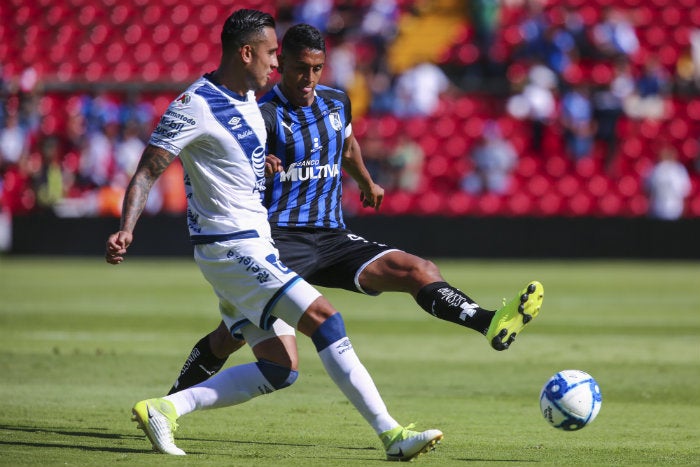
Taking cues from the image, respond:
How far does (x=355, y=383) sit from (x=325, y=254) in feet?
4.18

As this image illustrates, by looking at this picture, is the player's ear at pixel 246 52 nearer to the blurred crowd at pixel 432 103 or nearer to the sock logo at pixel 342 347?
the sock logo at pixel 342 347

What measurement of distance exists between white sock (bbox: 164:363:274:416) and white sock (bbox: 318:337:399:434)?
1.49ft

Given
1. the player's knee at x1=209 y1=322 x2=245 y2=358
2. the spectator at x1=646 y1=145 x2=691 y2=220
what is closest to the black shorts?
the player's knee at x1=209 y1=322 x2=245 y2=358

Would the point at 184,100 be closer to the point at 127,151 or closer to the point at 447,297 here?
the point at 447,297

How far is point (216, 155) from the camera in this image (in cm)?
565

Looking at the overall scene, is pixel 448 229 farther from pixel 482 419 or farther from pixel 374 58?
pixel 482 419

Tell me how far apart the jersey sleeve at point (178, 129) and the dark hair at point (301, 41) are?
109 cm

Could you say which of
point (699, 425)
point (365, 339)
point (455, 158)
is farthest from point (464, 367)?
point (455, 158)

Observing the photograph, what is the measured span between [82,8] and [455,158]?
10.2 meters

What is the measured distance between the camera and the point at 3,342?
1073 cm

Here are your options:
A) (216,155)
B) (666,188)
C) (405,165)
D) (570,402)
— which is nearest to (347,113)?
(216,155)

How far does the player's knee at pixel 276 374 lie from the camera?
19.0 feet

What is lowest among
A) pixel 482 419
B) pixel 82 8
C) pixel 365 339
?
pixel 365 339

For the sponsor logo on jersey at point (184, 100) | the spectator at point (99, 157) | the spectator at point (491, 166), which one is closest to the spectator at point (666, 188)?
the spectator at point (491, 166)
